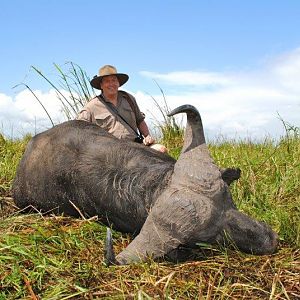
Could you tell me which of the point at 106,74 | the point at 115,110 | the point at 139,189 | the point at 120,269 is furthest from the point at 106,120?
the point at 120,269

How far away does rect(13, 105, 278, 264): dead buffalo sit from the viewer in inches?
135

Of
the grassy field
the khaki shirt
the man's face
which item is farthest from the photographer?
the man's face

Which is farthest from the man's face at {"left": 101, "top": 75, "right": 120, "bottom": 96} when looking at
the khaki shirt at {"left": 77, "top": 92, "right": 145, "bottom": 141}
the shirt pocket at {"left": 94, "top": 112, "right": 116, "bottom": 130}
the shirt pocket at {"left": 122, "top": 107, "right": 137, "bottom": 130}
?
the shirt pocket at {"left": 94, "top": 112, "right": 116, "bottom": 130}

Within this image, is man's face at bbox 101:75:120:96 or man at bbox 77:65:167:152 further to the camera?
man's face at bbox 101:75:120:96

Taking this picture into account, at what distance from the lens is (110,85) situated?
649 centimetres

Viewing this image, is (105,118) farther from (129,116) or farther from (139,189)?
(139,189)

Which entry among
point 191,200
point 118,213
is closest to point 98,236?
point 118,213

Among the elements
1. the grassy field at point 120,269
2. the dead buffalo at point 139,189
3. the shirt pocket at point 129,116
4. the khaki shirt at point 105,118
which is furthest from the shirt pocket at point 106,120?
the grassy field at point 120,269

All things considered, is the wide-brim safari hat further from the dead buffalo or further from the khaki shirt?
the dead buffalo

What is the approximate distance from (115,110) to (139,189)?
2.52 metres

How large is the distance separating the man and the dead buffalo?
966 millimetres

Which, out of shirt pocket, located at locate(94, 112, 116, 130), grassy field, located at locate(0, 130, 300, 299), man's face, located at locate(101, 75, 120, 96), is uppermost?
man's face, located at locate(101, 75, 120, 96)

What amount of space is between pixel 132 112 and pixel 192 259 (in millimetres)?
3147

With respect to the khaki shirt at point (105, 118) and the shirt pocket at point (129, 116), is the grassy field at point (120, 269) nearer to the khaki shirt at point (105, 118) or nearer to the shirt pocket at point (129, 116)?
the khaki shirt at point (105, 118)
